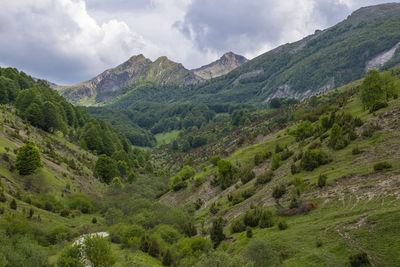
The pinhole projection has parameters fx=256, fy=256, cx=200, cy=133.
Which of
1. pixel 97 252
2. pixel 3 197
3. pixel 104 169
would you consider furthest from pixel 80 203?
pixel 97 252

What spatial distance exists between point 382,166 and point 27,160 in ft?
169

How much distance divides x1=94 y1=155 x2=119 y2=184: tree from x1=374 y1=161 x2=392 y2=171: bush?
204 feet

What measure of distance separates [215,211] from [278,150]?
21965 millimetres

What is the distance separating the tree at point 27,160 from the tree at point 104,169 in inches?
994

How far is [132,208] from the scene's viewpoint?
43.6m

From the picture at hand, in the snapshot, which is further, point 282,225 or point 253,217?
point 253,217

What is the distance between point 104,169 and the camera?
70.0 meters

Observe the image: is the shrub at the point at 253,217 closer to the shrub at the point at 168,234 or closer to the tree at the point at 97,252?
the shrub at the point at 168,234

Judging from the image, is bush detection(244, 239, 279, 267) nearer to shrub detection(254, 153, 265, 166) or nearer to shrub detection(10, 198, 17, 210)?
shrub detection(10, 198, 17, 210)

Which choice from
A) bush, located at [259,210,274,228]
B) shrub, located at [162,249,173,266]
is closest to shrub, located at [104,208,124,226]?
shrub, located at [162,249,173,266]

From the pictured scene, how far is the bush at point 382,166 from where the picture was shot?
26.9m

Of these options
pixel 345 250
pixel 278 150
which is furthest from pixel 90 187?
pixel 345 250

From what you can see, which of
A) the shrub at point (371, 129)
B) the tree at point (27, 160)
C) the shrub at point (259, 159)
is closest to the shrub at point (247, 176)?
the shrub at point (259, 159)

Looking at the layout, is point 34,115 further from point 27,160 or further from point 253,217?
point 253,217
